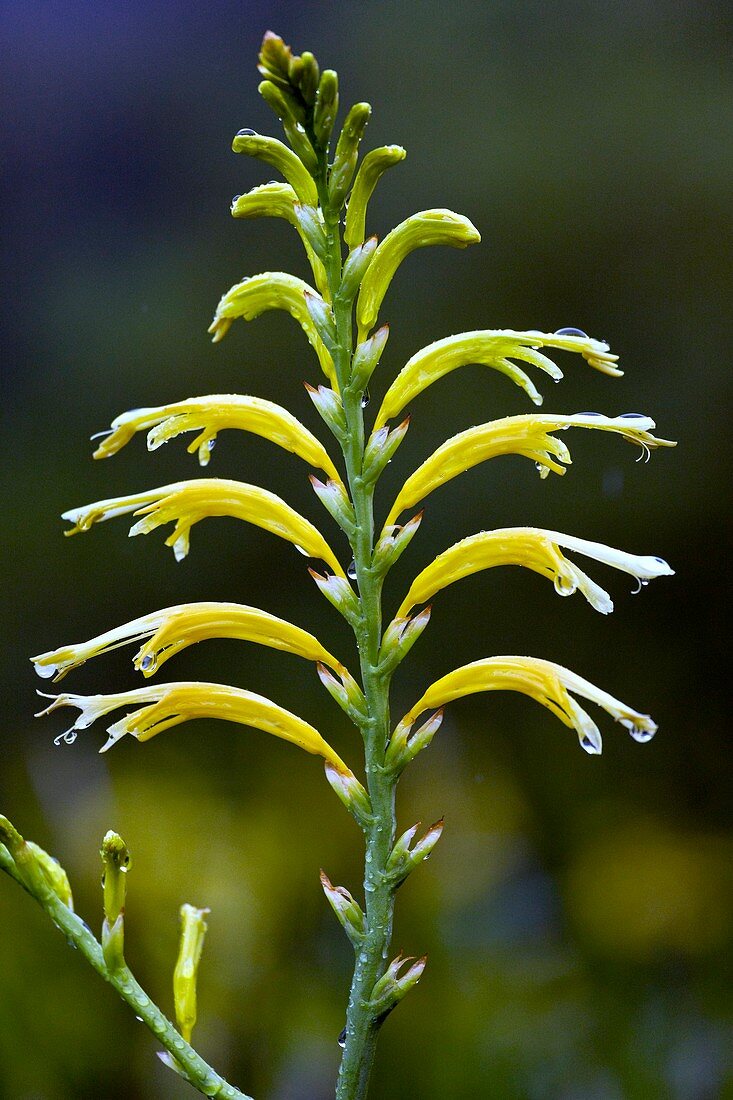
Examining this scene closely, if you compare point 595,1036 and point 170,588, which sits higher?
point 170,588

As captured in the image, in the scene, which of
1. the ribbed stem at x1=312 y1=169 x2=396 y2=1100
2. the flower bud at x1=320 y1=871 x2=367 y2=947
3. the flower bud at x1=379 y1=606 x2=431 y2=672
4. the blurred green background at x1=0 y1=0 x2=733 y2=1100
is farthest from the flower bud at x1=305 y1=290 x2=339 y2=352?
the blurred green background at x1=0 y1=0 x2=733 y2=1100

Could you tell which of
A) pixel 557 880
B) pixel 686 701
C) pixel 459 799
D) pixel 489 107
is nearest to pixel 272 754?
pixel 459 799

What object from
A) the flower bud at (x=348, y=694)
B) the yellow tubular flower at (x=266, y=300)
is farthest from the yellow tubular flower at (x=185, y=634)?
the yellow tubular flower at (x=266, y=300)

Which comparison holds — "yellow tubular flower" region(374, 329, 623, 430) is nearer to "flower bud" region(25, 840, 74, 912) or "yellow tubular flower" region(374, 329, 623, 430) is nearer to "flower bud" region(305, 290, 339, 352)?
"flower bud" region(305, 290, 339, 352)

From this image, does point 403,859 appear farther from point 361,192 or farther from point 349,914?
point 361,192

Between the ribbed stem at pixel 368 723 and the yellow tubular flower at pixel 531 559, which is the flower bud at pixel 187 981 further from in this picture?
the yellow tubular flower at pixel 531 559

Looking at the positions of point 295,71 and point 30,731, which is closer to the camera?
point 295,71

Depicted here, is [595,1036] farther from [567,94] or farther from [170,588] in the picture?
[567,94]
